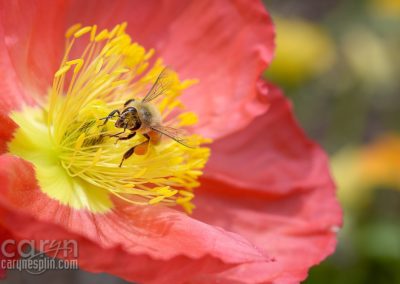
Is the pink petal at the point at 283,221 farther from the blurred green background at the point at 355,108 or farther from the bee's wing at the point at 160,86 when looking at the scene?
the blurred green background at the point at 355,108

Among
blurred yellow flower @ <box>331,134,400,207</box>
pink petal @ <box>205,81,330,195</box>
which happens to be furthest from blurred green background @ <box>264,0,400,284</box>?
pink petal @ <box>205,81,330,195</box>

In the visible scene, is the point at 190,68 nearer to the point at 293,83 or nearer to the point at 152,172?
the point at 152,172

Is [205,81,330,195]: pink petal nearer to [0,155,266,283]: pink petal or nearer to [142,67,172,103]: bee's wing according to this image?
[142,67,172,103]: bee's wing

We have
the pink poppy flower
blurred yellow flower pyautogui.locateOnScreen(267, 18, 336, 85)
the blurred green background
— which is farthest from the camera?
blurred yellow flower pyautogui.locateOnScreen(267, 18, 336, 85)

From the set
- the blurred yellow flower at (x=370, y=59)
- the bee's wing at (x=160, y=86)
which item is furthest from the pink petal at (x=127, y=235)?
the blurred yellow flower at (x=370, y=59)

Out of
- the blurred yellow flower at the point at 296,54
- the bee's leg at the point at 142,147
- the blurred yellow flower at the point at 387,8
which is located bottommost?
the bee's leg at the point at 142,147

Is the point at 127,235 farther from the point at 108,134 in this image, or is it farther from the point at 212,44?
the point at 212,44

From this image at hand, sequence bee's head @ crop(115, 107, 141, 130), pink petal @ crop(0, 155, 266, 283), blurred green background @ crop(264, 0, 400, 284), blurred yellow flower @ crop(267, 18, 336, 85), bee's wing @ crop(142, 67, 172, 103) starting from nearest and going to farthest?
pink petal @ crop(0, 155, 266, 283)
bee's head @ crop(115, 107, 141, 130)
bee's wing @ crop(142, 67, 172, 103)
blurred green background @ crop(264, 0, 400, 284)
blurred yellow flower @ crop(267, 18, 336, 85)
